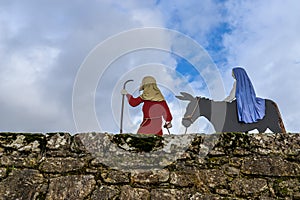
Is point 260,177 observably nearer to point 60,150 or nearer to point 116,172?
point 116,172

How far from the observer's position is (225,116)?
611cm

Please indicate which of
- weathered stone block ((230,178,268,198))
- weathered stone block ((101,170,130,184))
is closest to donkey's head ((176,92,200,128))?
weathered stone block ((230,178,268,198))

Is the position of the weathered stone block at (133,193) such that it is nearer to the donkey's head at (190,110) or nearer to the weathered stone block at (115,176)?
the weathered stone block at (115,176)

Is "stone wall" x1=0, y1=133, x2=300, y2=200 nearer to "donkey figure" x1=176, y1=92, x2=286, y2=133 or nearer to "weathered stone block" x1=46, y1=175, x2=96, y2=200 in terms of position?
"weathered stone block" x1=46, y1=175, x2=96, y2=200

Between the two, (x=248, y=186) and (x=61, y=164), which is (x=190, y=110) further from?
(x=61, y=164)

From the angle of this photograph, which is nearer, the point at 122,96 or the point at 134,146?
the point at 134,146

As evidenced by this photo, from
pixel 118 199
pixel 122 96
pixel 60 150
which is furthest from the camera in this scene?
pixel 122 96

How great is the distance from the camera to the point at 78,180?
3.29 meters

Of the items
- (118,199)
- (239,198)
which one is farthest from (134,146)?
(239,198)

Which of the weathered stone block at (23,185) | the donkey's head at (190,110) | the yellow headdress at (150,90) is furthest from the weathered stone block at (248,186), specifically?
the donkey's head at (190,110)

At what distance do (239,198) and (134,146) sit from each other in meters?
1.05

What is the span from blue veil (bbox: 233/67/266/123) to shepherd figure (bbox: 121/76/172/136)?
1283mm

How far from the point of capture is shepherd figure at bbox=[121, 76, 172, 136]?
17.1 ft

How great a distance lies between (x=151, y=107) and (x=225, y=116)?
1386 mm
